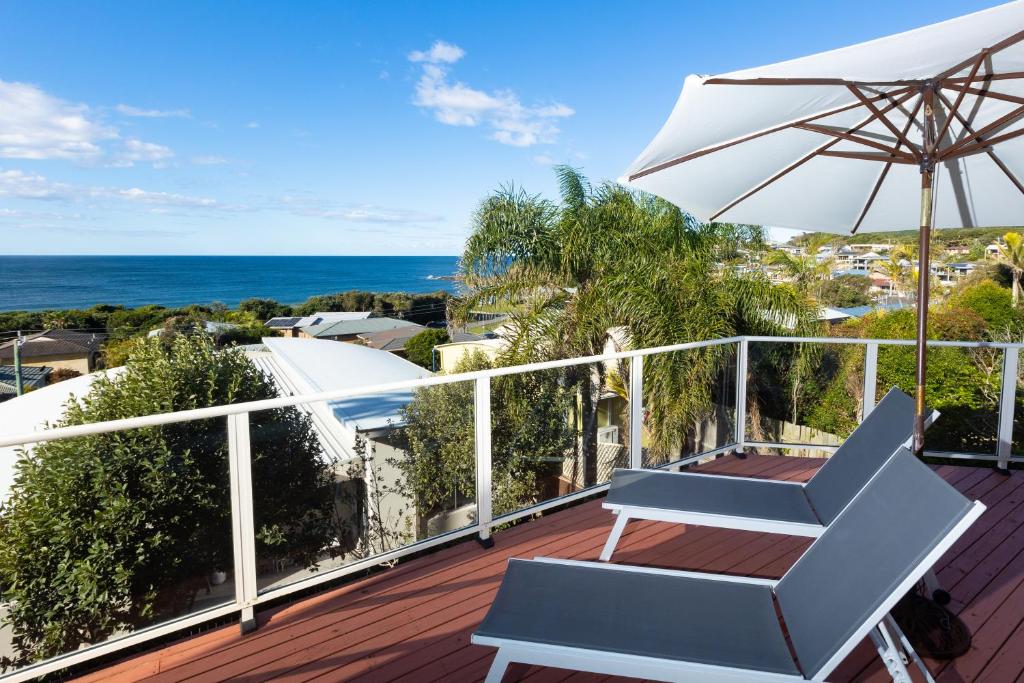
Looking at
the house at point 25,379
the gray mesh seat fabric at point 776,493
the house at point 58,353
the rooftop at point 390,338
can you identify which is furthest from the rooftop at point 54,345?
the gray mesh seat fabric at point 776,493

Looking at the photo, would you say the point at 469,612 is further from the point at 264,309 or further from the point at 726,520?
the point at 264,309

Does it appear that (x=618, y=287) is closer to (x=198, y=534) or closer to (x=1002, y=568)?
(x=1002, y=568)

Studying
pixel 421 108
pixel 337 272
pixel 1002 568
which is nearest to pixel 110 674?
pixel 1002 568

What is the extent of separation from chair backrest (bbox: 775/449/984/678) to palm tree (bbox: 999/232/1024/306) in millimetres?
32004

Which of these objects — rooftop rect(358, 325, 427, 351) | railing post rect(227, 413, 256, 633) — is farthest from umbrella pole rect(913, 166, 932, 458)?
rooftop rect(358, 325, 427, 351)

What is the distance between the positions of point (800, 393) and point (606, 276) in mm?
3863

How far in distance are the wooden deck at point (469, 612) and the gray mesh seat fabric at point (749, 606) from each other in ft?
1.31

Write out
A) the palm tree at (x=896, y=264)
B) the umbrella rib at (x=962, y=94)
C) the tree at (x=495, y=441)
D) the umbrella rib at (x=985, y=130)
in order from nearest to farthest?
the umbrella rib at (x=962, y=94) → the umbrella rib at (x=985, y=130) → the tree at (x=495, y=441) → the palm tree at (x=896, y=264)

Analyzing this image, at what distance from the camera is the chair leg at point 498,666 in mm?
1987

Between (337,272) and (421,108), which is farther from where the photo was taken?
(337,272)

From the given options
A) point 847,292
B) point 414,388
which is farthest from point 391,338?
point 414,388

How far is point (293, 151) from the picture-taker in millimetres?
79562

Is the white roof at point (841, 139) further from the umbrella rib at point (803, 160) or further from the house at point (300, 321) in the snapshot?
the house at point (300, 321)

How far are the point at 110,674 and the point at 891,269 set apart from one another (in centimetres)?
3862
